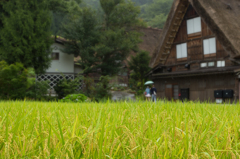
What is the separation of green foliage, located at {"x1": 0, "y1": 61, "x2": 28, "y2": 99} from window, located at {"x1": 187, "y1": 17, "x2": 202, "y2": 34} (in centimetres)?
1136

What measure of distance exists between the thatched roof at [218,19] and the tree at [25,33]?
8.71 meters

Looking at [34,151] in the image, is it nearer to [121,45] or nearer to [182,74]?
[182,74]

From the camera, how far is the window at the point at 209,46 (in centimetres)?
1441

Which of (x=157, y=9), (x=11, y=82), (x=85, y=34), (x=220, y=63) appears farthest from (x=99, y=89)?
(x=157, y=9)

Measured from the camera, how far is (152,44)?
28.1 m

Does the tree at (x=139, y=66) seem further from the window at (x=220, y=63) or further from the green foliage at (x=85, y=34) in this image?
the window at (x=220, y=63)

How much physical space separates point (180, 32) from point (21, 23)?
11356 millimetres

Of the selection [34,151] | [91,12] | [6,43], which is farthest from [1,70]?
[34,151]

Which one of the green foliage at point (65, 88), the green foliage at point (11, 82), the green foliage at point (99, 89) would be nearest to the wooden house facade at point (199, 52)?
the green foliage at point (99, 89)

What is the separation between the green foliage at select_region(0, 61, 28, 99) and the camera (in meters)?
12.4

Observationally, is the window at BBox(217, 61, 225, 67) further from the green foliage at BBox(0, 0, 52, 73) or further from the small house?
the small house

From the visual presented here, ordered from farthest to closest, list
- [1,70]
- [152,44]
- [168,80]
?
[152,44] → [168,80] → [1,70]

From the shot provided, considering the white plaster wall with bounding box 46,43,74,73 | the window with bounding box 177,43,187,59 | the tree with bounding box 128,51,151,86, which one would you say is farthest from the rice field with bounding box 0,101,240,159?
the white plaster wall with bounding box 46,43,74,73

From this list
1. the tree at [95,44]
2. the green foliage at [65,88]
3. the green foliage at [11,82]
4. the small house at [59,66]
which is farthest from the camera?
the small house at [59,66]
